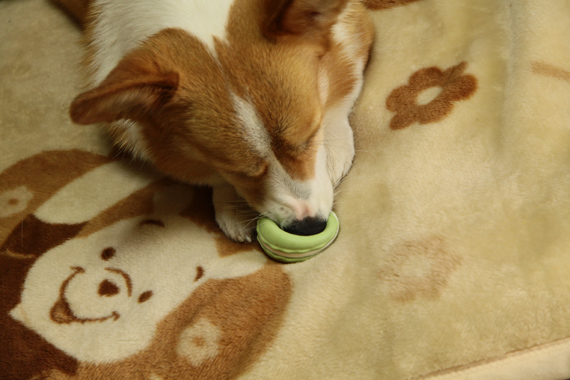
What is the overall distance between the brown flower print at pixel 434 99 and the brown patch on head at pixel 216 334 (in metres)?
0.65

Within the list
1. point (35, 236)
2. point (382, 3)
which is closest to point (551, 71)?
point (382, 3)

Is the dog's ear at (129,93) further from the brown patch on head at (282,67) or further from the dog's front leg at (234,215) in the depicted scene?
the dog's front leg at (234,215)

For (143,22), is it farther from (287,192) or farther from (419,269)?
(419,269)

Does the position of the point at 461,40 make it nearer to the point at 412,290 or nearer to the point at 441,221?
the point at 441,221

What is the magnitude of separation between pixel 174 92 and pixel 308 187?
17.5 inches

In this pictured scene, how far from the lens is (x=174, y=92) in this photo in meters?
1.20

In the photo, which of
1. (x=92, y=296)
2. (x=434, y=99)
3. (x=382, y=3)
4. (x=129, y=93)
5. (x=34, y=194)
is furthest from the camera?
(x=382, y=3)

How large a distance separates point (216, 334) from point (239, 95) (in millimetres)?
617

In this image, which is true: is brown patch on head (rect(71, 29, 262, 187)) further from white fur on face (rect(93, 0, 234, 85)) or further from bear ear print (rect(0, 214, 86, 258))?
bear ear print (rect(0, 214, 86, 258))

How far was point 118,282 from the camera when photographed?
1400 mm

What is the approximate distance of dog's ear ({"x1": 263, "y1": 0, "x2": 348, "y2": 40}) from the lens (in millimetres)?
1170

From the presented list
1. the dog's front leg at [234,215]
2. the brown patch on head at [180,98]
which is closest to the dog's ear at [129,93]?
the brown patch on head at [180,98]

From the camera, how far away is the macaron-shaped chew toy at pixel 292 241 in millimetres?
1295

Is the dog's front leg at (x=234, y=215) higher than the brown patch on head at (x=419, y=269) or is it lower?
lower
